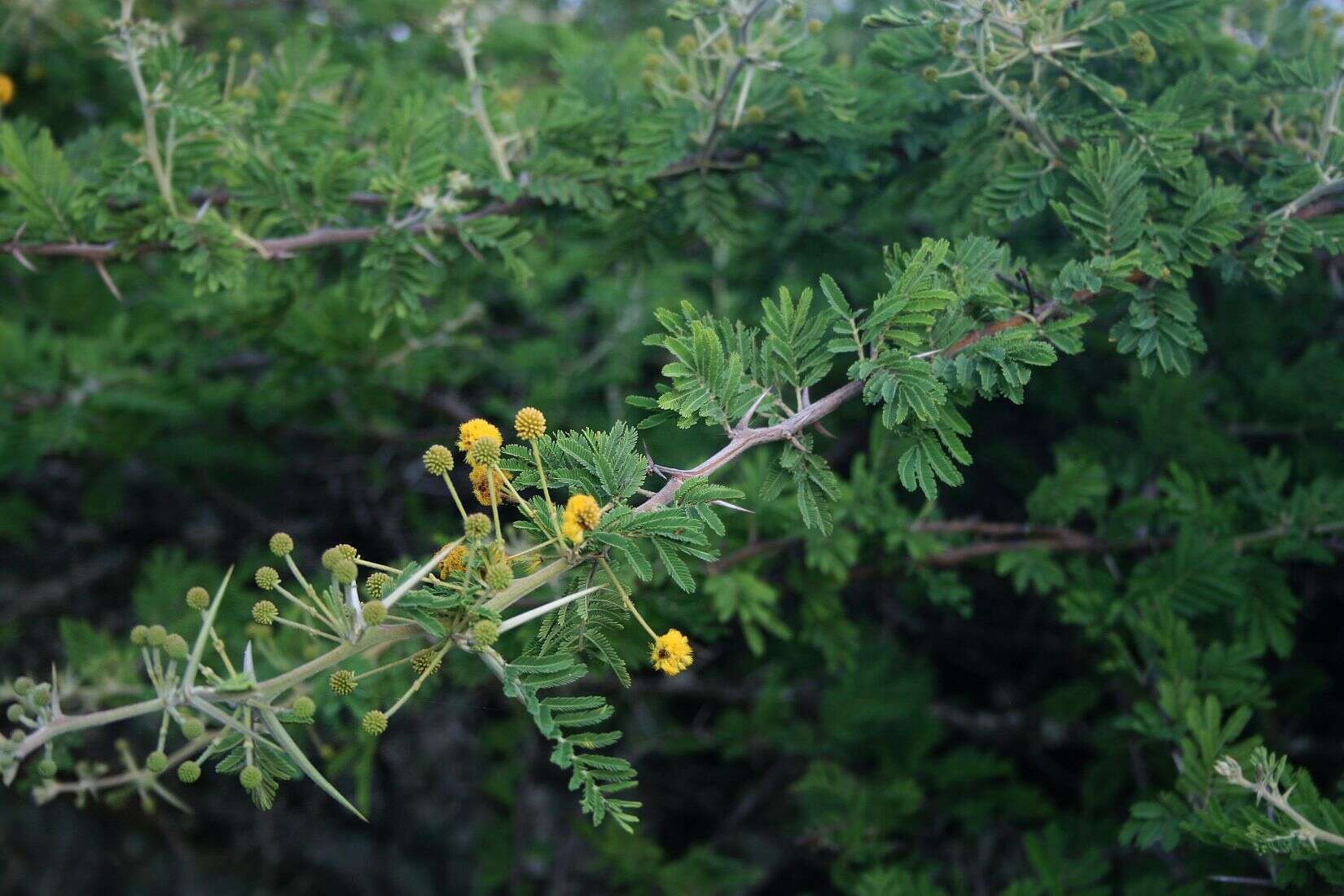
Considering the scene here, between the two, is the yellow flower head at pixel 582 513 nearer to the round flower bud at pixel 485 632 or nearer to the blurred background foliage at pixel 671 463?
the round flower bud at pixel 485 632

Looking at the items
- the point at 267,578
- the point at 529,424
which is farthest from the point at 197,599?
the point at 529,424

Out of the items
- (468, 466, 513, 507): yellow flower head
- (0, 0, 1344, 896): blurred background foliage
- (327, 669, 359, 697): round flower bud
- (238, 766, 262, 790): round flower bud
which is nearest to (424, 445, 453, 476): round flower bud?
(468, 466, 513, 507): yellow flower head

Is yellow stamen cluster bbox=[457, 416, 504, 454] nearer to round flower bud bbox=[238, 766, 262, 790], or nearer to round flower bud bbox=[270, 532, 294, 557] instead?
round flower bud bbox=[270, 532, 294, 557]

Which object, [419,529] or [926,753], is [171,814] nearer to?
[419,529]

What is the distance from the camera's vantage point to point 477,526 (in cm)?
159

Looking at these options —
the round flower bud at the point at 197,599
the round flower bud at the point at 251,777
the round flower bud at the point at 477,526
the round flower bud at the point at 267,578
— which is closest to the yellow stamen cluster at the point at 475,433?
the round flower bud at the point at 477,526

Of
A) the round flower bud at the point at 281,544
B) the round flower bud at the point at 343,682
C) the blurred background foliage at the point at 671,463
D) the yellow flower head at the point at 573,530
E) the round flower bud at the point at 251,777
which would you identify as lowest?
the blurred background foliage at the point at 671,463

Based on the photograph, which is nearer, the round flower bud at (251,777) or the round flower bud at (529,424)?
the round flower bud at (251,777)

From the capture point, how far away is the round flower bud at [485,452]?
1.62 meters

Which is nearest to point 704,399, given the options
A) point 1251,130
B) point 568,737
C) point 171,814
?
point 568,737

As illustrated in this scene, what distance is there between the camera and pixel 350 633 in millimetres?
1586

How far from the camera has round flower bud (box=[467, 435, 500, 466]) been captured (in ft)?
5.30

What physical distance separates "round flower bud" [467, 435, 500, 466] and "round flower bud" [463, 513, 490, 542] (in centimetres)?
8

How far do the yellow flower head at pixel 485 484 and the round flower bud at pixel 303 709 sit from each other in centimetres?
38
